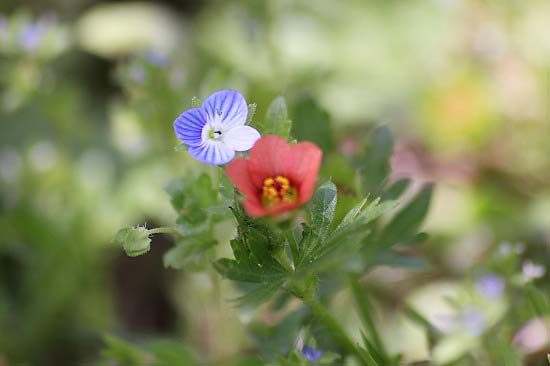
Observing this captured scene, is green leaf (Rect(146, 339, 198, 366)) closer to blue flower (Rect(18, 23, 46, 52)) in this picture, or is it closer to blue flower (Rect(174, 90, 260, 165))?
blue flower (Rect(174, 90, 260, 165))

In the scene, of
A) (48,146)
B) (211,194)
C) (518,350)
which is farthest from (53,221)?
(518,350)

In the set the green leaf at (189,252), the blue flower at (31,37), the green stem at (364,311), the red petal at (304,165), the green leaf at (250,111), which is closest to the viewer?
the red petal at (304,165)

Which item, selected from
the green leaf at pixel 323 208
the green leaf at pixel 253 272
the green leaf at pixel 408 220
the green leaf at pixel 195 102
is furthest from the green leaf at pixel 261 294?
the green leaf at pixel 408 220

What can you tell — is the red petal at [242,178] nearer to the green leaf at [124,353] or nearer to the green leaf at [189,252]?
the green leaf at [189,252]

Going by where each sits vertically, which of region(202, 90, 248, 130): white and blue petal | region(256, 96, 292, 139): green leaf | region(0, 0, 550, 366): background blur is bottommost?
region(256, 96, 292, 139): green leaf

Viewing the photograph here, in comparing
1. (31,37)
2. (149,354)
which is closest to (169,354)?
(149,354)

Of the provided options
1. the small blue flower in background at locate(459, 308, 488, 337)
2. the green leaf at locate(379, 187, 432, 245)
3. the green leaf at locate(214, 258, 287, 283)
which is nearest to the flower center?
the green leaf at locate(214, 258, 287, 283)
